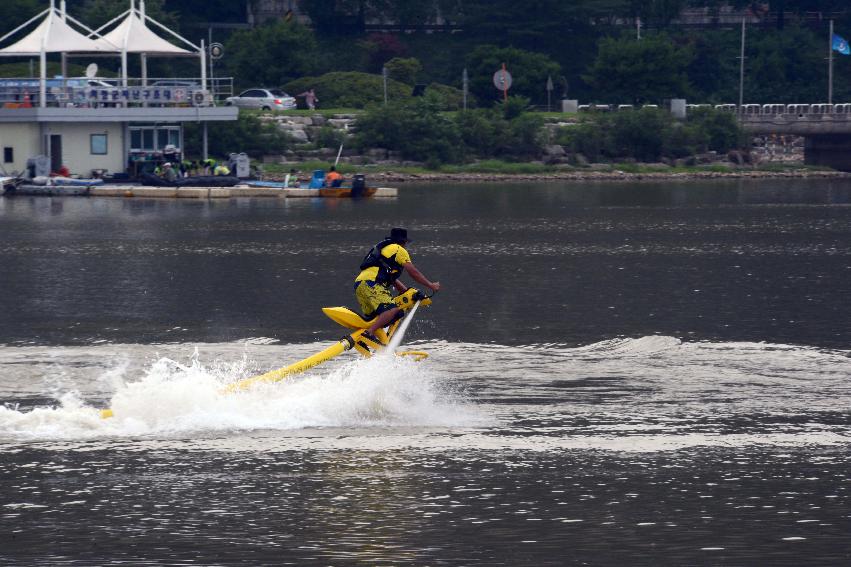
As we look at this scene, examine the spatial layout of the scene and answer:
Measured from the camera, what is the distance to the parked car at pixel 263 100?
93875 mm

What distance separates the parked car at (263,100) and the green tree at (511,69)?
518 inches

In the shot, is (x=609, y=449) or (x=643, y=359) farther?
(x=643, y=359)

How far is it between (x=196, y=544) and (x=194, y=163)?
62.1m

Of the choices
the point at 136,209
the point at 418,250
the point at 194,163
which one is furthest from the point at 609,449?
the point at 194,163

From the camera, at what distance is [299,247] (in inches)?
1837

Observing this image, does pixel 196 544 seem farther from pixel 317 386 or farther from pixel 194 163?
pixel 194 163

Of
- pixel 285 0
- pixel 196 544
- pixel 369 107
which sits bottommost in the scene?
pixel 196 544

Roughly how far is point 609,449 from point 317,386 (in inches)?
158

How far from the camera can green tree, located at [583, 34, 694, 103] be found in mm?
99938

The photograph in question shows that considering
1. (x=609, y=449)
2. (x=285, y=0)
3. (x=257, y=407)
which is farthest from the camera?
(x=285, y=0)

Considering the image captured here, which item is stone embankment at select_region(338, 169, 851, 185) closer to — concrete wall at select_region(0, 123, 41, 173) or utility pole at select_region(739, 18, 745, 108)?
utility pole at select_region(739, 18, 745, 108)

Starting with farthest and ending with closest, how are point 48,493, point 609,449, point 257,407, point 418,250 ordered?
point 418,250 < point 257,407 < point 609,449 < point 48,493

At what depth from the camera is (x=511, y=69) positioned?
10119 centimetres

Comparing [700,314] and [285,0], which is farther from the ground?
[285,0]
